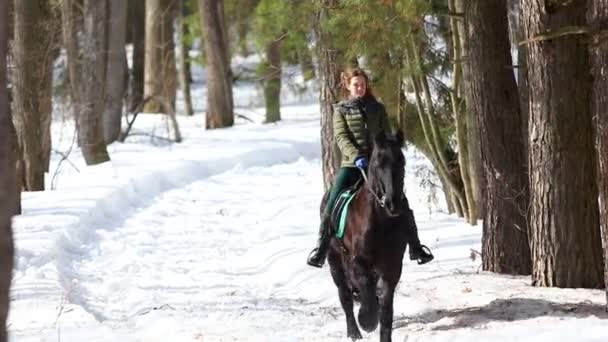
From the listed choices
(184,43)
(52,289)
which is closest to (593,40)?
(52,289)

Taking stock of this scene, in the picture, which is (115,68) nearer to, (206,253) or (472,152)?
(206,253)

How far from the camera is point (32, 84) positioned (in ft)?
68.6

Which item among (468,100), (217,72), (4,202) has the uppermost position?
(217,72)

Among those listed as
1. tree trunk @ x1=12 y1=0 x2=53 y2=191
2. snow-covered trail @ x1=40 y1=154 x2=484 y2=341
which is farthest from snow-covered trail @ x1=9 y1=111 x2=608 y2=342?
tree trunk @ x1=12 y1=0 x2=53 y2=191

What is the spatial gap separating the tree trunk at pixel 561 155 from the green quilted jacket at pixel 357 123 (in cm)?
151

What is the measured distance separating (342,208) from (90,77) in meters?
17.6

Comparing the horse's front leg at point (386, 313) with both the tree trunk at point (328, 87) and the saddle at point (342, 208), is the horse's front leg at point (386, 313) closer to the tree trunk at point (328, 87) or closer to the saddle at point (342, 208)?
the saddle at point (342, 208)

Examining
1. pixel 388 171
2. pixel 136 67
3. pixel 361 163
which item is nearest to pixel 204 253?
pixel 361 163

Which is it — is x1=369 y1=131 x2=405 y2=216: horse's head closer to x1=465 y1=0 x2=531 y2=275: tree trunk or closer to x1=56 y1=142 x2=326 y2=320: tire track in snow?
x1=465 y1=0 x2=531 y2=275: tree trunk

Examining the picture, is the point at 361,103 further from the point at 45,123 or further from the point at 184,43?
the point at 184,43

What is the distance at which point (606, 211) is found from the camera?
9812mm

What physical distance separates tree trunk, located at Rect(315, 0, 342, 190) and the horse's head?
6763mm

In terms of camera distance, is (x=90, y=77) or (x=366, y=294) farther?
(x=90, y=77)

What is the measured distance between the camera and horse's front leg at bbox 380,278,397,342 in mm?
9938
